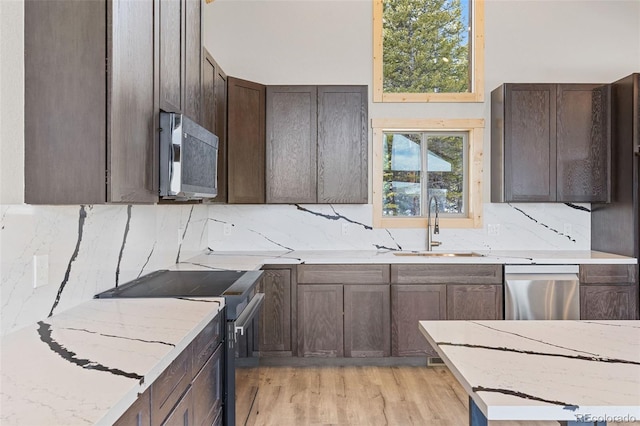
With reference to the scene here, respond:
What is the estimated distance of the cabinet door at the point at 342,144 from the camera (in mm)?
3656

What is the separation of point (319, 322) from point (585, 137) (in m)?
2.62

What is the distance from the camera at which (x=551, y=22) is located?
13.0ft

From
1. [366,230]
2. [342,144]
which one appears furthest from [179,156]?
[366,230]

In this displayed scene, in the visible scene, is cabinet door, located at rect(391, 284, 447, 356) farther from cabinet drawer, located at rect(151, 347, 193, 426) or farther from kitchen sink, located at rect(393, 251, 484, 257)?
cabinet drawer, located at rect(151, 347, 193, 426)

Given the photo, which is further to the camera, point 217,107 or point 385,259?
point 385,259

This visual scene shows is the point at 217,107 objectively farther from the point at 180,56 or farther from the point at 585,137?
the point at 585,137

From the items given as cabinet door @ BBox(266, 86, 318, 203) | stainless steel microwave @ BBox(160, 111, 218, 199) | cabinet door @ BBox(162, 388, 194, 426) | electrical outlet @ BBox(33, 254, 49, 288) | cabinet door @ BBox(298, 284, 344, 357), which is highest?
cabinet door @ BBox(266, 86, 318, 203)

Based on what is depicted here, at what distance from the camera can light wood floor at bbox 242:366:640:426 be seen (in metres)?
2.62

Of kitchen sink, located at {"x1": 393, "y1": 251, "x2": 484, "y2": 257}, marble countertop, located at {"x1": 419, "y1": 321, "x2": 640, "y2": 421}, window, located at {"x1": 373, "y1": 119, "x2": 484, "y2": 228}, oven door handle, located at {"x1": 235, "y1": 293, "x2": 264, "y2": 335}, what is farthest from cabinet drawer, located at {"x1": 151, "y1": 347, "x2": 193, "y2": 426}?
window, located at {"x1": 373, "y1": 119, "x2": 484, "y2": 228}

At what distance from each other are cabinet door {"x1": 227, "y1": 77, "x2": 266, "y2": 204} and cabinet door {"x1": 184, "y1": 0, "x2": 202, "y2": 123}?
3.24 ft

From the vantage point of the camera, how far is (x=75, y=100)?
1415mm

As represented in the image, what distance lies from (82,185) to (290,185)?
2306mm

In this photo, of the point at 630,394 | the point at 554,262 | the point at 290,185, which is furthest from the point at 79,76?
the point at 554,262

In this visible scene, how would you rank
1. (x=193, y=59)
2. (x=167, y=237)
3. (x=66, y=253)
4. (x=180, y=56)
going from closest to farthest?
(x=66, y=253) < (x=180, y=56) < (x=193, y=59) < (x=167, y=237)
